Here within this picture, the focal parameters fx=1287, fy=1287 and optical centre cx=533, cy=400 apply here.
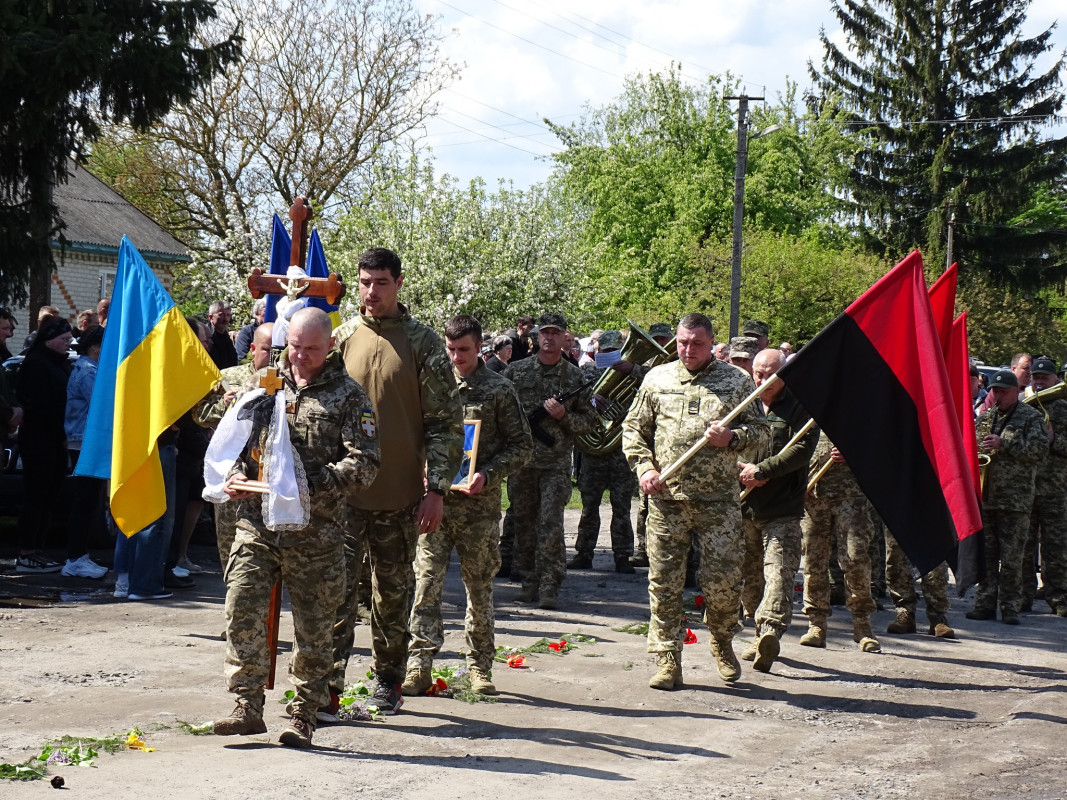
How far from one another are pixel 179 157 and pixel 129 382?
1229 inches

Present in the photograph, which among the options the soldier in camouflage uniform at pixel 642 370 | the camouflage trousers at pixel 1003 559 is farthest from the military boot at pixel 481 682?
the camouflage trousers at pixel 1003 559

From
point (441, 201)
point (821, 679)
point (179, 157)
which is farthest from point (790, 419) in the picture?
point (179, 157)

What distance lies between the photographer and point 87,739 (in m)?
6.28

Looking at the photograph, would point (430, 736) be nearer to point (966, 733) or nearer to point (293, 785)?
point (293, 785)

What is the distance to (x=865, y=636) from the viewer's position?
9906 millimetres

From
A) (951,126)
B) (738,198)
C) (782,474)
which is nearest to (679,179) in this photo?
(951,126)

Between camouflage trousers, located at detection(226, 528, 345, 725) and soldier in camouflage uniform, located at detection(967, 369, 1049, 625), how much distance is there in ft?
24.1

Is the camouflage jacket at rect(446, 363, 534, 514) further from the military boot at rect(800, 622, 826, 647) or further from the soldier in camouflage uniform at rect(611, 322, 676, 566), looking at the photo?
the soldier in camouflage uniform at rect(611, 322, 676, 566)

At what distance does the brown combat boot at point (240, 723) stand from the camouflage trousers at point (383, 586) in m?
0.82

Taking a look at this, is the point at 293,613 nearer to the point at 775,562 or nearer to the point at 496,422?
the point at 496,422

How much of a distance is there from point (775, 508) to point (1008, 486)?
12.3ft

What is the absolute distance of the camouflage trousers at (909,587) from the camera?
34.9 ft

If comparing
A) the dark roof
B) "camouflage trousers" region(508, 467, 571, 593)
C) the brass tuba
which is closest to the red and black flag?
"camouflage trousers" region(508, 467, 571, 593)

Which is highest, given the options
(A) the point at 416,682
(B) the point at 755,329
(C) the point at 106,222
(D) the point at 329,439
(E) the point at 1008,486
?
(C) the point at 106,222
